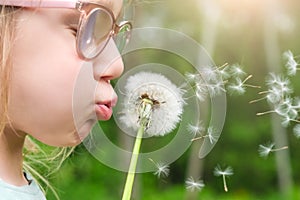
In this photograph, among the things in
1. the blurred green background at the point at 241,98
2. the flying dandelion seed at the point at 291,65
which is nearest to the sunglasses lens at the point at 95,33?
the flying dandelion seed at the point at 291,65

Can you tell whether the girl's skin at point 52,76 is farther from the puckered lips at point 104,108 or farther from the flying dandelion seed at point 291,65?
the flying dandelion seed at point 291,65

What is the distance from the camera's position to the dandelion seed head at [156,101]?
129 cm

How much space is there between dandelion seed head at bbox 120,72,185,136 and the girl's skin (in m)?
0.04

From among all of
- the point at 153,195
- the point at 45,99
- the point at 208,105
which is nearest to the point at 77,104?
the point at 45,99

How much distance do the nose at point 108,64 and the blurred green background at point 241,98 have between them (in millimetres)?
3695

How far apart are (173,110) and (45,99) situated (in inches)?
6.3

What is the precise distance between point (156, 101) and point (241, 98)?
435 cm

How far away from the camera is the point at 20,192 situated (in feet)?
4.57

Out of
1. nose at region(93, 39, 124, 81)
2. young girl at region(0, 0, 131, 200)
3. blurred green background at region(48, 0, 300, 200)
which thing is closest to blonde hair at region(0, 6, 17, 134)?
young girl at region(0, 0, 131, 200)

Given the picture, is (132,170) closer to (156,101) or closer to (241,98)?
(156,101)

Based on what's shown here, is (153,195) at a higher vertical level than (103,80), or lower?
higher

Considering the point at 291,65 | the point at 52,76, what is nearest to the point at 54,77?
the point at 52,76

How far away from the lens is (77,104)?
1.33 m

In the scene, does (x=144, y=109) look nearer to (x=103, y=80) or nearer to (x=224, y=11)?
(x=103, y=80)
